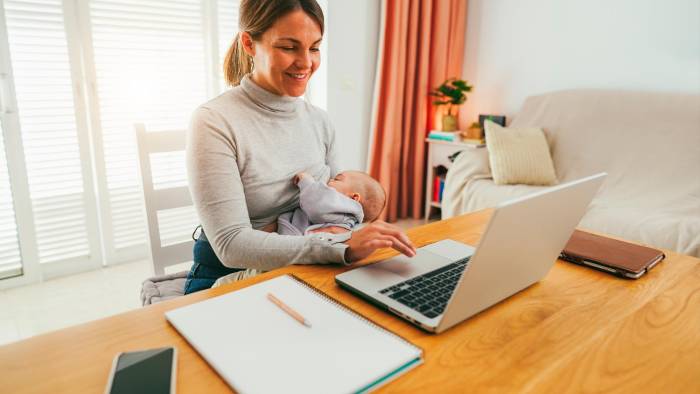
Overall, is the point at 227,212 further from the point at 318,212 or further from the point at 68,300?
the point at 68,300

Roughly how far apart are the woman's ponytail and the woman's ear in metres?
0.08

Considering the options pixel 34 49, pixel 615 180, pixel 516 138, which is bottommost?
pixel 615 180

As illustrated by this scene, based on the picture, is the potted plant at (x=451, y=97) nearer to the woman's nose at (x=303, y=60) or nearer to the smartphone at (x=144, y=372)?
the woman's nose at (x=303, y=60)

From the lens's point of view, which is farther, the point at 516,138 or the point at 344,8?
the point at 344,8

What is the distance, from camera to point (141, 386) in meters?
0.50

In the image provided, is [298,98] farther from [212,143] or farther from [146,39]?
[146,39]

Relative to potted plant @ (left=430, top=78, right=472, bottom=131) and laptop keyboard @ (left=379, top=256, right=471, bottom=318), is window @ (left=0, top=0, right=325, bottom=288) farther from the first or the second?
laptop keyboard @ (left=379, top=256, right=471, bottom=318)

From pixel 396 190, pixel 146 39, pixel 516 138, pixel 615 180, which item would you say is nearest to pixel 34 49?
pixel 146 39

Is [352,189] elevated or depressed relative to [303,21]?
depressed

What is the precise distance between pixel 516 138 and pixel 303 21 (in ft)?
5.95

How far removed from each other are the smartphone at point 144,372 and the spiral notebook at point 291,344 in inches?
1.7

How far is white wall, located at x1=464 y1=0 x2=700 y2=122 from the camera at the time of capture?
8.39ft

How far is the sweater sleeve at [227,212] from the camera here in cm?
93

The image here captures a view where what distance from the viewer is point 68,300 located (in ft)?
7.18
